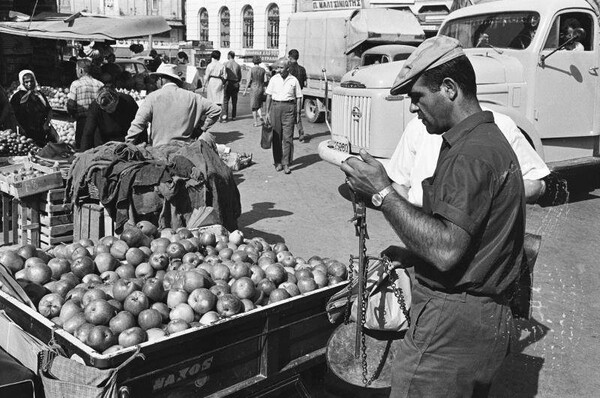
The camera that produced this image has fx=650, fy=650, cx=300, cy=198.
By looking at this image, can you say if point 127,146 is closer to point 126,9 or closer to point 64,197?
point 64,197

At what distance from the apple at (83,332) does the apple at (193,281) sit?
2.31 ft

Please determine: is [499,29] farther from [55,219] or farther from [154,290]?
[154,290]

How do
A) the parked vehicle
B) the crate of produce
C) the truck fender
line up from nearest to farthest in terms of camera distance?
the crate of produce → the truck fender → the parked vehicle

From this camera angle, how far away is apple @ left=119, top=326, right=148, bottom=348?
335cm

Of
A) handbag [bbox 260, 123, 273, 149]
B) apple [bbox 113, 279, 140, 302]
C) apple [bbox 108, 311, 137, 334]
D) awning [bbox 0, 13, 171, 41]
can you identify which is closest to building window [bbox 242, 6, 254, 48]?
awning [bbox 0, 13, 171, 41]

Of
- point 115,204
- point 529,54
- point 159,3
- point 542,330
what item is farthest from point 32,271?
point 159,3

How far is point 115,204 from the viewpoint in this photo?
6000 millimetres

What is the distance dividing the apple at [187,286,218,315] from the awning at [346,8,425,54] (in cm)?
1492

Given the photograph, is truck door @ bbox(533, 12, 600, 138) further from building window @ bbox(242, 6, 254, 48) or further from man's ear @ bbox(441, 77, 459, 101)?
building window @ bbox(242, 6, 254, 48)

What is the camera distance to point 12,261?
4.09 metres

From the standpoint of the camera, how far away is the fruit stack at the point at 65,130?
39.4ft

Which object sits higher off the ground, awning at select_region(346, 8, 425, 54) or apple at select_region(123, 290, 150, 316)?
awning at select_region(346, 8, 425, 54)

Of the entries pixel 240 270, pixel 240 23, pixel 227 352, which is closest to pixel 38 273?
pixel 240 270

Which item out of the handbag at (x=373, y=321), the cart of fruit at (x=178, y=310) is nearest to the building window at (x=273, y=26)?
the cart of fruit at (x=178, y=310)
